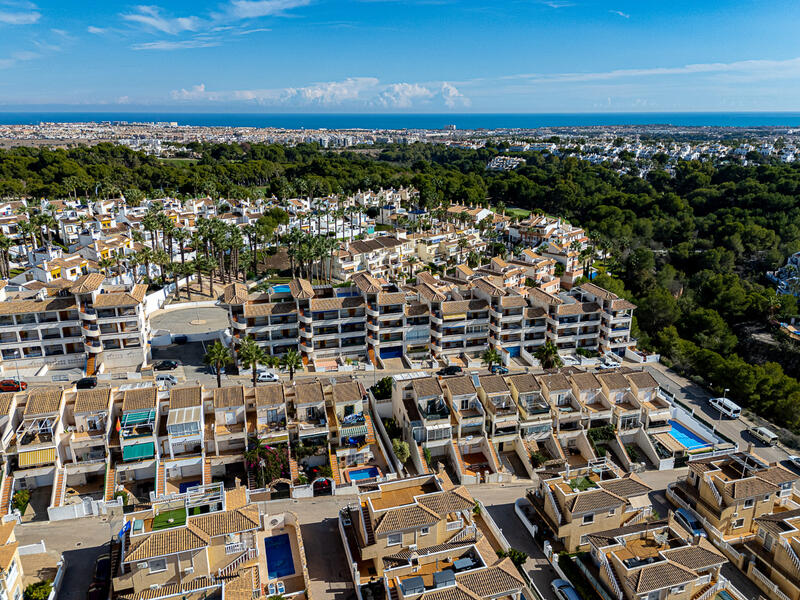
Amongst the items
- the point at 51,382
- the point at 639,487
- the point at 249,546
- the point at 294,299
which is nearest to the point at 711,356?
the point at 639,487

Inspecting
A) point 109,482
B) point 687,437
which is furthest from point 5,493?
point 687,437

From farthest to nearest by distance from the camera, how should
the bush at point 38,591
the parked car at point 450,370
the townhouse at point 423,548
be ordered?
the parked car at point 450,370 < the bush at point 38,591 < the townhouse at point 423,548

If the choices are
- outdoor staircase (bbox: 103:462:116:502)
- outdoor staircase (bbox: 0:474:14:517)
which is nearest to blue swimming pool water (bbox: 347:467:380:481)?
outdoor staircase (bbox: 103:462:116:502)

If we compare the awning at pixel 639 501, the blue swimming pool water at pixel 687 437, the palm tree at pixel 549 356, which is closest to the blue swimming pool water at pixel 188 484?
the awning at pixel 639 501

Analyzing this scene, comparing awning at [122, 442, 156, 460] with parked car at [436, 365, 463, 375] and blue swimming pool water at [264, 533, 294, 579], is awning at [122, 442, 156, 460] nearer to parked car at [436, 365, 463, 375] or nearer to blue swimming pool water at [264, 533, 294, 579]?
blue swimming pool water at [264, 533, 294, 579]

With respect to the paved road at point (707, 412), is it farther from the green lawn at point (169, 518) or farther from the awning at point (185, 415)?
the awning at point (185, 415)
